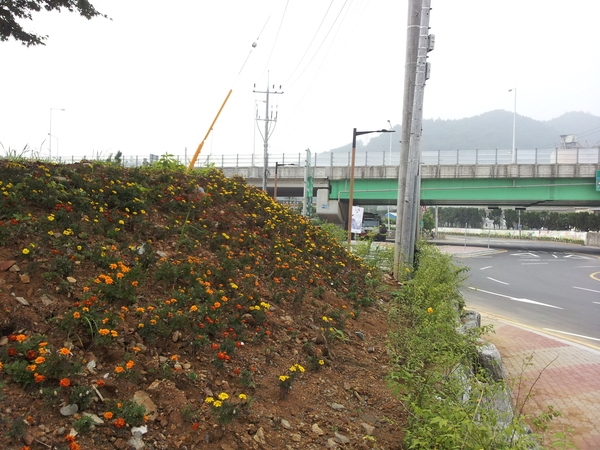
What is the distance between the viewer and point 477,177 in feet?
88.5

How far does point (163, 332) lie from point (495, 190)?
90.2 ft

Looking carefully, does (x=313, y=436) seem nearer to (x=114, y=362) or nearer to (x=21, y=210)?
(x=114, y=362)

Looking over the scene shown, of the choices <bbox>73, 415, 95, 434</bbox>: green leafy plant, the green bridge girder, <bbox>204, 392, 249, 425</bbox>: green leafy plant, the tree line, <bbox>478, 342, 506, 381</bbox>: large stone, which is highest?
the green bridge girder

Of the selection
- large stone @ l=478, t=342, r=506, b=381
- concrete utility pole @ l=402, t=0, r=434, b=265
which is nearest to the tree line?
concrete utility pole @ l=402, t=0, r=434, b=265

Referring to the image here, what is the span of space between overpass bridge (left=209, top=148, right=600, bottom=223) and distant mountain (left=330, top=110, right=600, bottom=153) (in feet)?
223

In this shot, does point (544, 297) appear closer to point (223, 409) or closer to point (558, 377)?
point (558, 377)

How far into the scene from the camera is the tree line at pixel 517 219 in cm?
5692

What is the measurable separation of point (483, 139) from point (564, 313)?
116 meters

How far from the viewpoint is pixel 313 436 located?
2.66m

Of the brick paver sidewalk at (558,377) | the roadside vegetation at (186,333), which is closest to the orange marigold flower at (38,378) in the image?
the roadside vegetation at (186,333)

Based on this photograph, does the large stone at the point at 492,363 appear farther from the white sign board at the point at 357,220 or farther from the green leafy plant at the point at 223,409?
the white sign board at the point at 357,220

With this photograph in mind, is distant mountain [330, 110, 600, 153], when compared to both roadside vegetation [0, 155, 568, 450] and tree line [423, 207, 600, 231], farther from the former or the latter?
roadside vegetation [0, 155, 568, 450]

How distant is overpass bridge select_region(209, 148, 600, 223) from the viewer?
25.7 m

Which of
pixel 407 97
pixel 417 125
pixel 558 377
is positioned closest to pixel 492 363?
pixel 558 377
